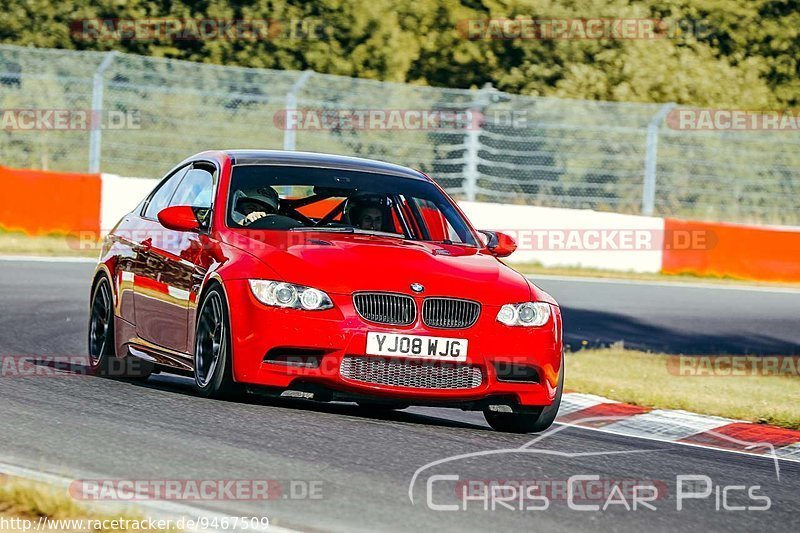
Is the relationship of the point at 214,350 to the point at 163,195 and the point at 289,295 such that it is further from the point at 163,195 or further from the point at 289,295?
the point at 163,195

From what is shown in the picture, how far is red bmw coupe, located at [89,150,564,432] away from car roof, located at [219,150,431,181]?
2cm

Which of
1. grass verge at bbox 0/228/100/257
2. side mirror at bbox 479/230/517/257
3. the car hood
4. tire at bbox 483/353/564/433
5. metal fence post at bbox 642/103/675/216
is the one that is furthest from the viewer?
metal fence post at bbox 642/103/675/216

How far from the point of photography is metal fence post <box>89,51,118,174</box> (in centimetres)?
2333

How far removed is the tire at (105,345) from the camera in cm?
973

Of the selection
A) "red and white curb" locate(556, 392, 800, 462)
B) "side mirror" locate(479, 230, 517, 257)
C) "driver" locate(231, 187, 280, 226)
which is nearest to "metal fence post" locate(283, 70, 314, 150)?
"red and white curb" locate(556, 392, 800, 462)

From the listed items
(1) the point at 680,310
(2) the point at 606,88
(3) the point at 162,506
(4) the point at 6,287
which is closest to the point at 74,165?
(4) the point at 6,287

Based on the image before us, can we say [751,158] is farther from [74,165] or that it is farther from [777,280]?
[74,165]

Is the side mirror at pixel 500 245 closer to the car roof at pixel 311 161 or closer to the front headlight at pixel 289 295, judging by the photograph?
the car roof at pixel 311 161

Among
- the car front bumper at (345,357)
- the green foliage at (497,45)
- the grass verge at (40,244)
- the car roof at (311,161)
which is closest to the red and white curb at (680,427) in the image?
the car front bumper at (345,357)

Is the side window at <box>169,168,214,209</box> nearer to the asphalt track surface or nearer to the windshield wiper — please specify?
the windshield wiper

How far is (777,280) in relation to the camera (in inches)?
920

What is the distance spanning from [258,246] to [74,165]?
17419mm

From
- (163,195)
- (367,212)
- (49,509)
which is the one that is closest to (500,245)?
(367,212)

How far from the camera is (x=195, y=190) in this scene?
9406 millimetres
